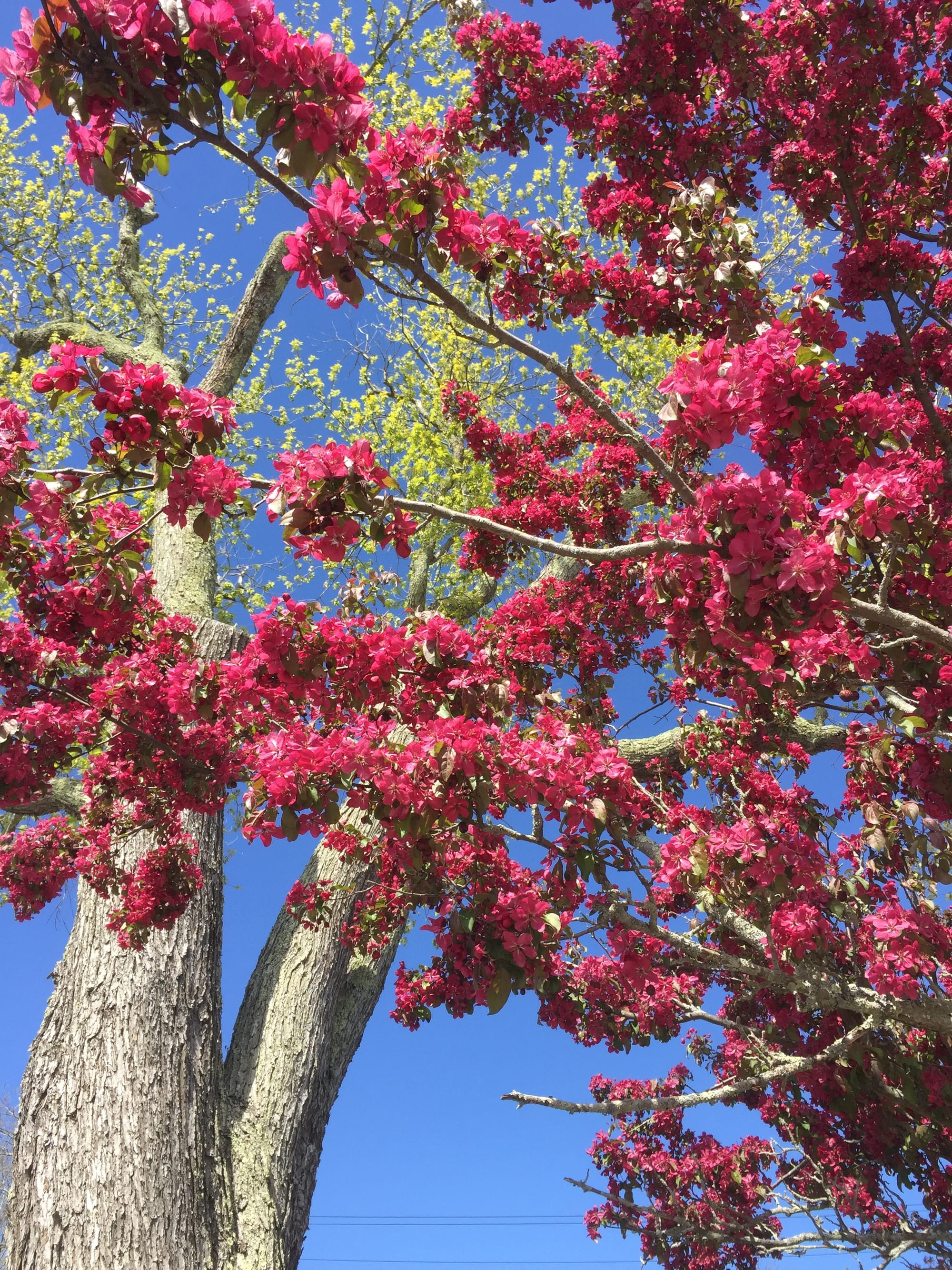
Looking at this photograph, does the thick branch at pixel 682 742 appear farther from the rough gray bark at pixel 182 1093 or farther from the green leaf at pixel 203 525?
the green leaf at pixel 203 525

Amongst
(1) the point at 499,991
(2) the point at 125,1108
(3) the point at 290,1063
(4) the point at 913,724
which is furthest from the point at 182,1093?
(4) the point at 913,724

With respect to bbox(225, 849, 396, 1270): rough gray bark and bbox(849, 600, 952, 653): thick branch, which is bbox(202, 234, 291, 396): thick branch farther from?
bbox(849, 600, 952, 653): thick branch

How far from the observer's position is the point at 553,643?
6.15 meters

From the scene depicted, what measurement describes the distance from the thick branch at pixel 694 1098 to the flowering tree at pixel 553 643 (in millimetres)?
39

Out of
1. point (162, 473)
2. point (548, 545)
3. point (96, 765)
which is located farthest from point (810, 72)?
point (96, 765)

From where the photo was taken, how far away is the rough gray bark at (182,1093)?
15.0 feet

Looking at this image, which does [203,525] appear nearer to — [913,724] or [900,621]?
[900,621]

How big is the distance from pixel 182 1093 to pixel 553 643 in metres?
3.91

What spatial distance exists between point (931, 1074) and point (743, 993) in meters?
1.93

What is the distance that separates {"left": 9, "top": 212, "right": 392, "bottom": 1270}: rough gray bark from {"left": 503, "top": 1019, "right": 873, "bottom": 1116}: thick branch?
2339mm

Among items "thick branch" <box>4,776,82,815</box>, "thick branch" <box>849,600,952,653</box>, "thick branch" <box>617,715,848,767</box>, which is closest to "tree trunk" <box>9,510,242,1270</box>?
"thick branch" <box>4,776,82,815</box>

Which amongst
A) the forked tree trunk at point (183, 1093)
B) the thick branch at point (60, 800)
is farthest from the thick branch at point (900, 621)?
the thick branch at point (60, 800)

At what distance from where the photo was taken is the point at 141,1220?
14.9ft

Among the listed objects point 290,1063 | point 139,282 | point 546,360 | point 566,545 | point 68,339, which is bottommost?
point 290,1063
